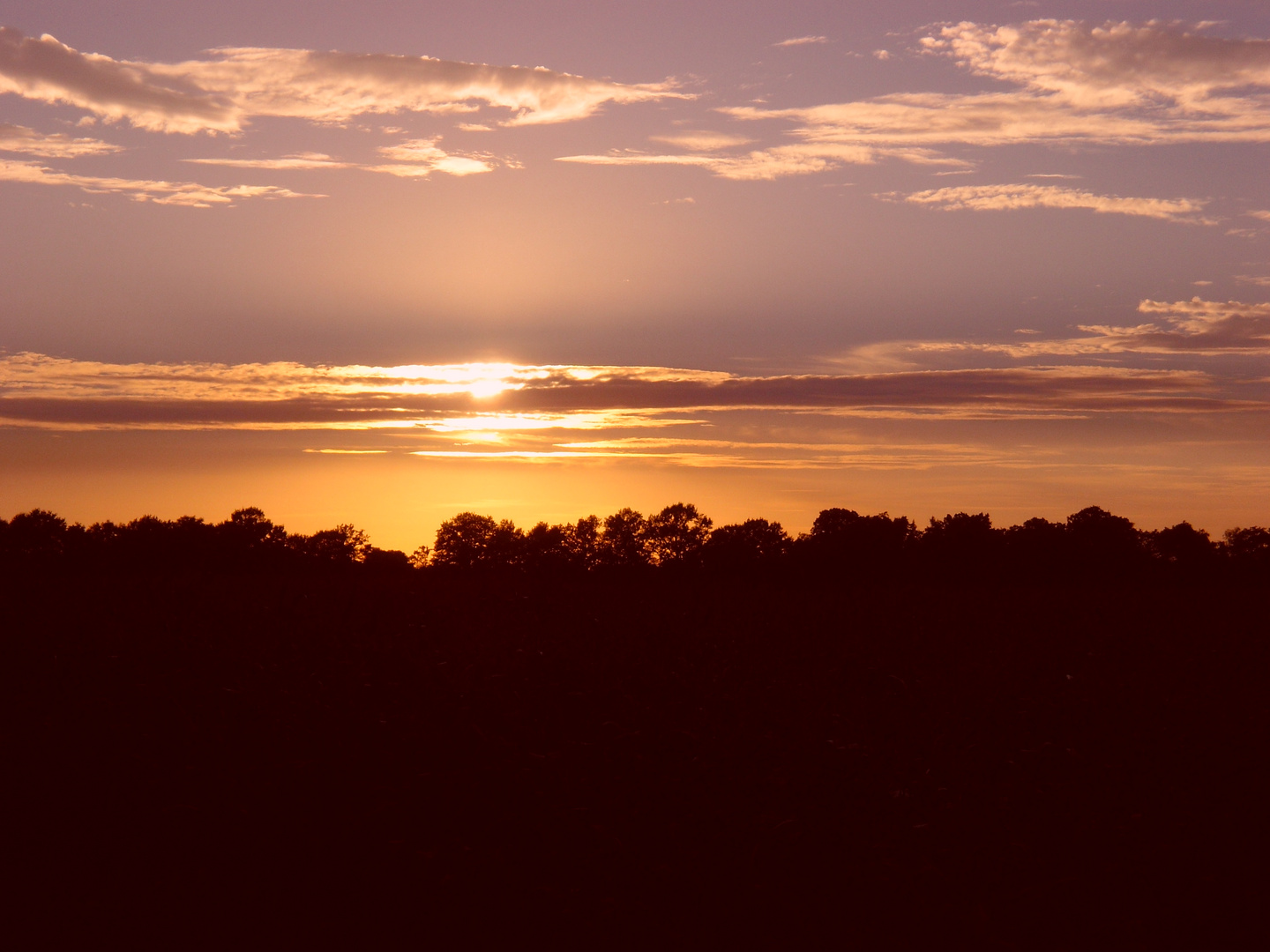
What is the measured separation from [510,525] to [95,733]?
50.6m

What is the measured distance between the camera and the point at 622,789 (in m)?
9.62

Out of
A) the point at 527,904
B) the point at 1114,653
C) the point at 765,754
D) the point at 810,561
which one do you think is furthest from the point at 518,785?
the point at 810,561

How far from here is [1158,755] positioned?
35.8 ft

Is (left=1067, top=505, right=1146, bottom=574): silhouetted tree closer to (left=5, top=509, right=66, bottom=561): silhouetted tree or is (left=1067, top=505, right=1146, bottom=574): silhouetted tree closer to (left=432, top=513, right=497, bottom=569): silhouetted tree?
(left=432, top=513, right=497, bottom=569): silhouetted tree

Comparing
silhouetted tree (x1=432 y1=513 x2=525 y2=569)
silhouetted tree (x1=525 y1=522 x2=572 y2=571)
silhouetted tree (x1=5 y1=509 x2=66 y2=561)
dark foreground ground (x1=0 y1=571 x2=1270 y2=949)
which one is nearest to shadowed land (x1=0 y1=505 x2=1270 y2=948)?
dark foreground ground (x1=0 y1=571 x2=1270 y2=949)

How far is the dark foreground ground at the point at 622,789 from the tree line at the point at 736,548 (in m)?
19.4

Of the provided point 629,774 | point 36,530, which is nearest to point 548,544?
point 36,530

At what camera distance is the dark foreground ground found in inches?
313

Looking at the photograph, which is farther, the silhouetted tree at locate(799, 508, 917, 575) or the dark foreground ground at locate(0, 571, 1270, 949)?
the silhouetted tree at locate(799, 508, 917, 575)

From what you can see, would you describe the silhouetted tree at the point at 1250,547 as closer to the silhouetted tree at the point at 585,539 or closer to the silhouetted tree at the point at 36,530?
the silhouetted tree at the point at 585,539

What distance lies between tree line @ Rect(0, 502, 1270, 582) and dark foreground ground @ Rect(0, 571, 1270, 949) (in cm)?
1937

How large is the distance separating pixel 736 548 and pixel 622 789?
38338mm

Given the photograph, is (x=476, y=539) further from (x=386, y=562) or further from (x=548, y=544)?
(x=386, y=562)

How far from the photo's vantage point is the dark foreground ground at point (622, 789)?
26.0 ft
